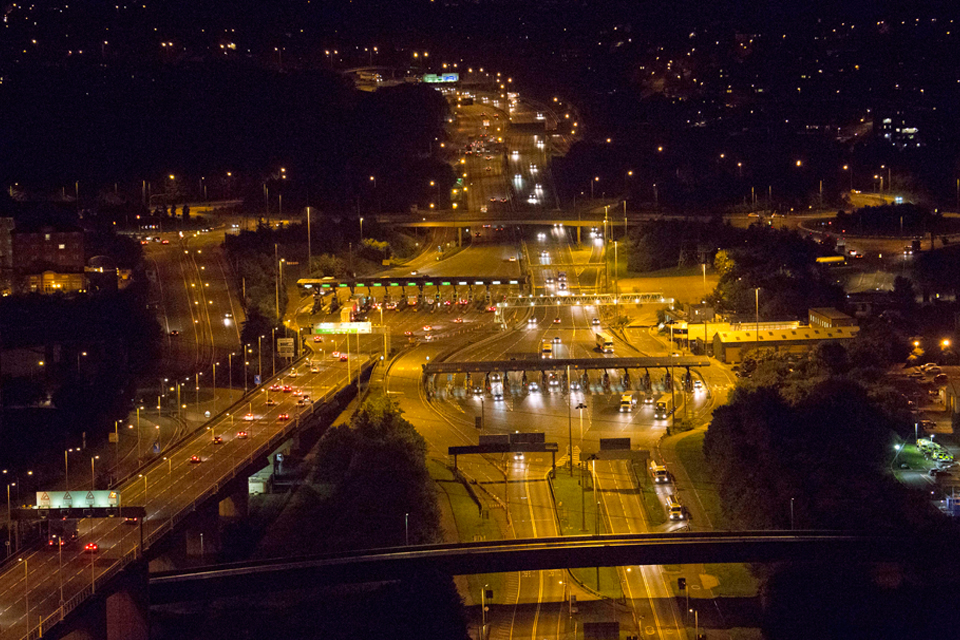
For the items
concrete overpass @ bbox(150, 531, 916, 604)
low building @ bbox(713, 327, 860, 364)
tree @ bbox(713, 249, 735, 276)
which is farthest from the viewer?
tree @ bbox(713, 249, 735, 276)

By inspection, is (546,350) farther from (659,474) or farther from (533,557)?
(533,557)

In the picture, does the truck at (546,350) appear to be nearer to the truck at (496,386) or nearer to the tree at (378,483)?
the truck at (496,386)

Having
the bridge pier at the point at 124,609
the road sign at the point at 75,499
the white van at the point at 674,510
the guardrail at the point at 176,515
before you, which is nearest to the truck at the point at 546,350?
the guardrail at the point at 176,515

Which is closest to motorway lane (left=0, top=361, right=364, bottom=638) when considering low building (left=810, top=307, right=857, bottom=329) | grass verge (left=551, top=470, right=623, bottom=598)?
grass verge (left=551, top=470, right=623, bottom=598)

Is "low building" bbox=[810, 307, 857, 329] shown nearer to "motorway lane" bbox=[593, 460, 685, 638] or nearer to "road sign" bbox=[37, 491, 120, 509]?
"motorway lane" bbox=[593, 460, 685, 638]

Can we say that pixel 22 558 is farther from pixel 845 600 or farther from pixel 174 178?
pixel 174 178

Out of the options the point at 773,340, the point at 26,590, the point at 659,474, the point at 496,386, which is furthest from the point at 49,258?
the point at 26,590

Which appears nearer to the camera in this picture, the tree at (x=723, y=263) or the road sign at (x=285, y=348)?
the road sign at (x=285, y=348)

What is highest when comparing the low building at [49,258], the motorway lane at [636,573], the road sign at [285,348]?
the low building at [49,258]
